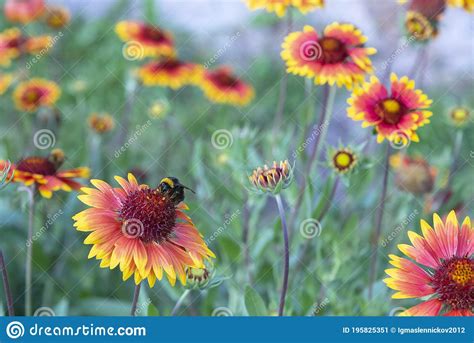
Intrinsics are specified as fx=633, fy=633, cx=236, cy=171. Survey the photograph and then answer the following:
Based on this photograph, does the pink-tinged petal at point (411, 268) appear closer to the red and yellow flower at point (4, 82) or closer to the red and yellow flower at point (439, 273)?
the red and yellow flower at point (439, 273)

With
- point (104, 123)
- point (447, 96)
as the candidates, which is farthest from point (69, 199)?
point (447, 96)

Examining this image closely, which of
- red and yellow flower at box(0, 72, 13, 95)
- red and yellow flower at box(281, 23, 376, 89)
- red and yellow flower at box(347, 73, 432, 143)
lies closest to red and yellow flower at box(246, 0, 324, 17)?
red and yellow flower at box(281, 23, 376, 89)

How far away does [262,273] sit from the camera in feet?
4.08

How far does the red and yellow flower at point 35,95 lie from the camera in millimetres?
1510

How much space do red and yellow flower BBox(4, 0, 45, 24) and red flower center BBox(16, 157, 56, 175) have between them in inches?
29.5

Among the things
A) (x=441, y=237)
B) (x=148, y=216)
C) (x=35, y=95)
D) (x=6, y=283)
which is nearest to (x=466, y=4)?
(x=441, y=237)

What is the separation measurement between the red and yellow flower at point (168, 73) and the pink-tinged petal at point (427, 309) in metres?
0.92

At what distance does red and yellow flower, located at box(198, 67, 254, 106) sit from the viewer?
166 cm

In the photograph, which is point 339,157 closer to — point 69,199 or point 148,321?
point 148,321

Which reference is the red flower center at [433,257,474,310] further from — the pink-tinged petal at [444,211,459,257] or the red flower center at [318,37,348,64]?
the red flower center at [318,37,348,64]

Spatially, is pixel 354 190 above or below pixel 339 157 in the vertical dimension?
above

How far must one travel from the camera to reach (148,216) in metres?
0.84

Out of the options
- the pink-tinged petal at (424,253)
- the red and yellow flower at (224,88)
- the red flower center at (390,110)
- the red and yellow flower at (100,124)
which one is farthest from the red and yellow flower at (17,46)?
the pink-tinged petal at (424,253)

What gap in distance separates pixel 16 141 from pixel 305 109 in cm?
72
